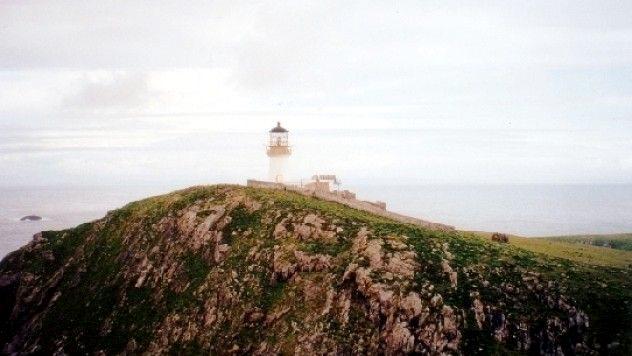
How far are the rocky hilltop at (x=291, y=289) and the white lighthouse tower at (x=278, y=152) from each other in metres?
9.82

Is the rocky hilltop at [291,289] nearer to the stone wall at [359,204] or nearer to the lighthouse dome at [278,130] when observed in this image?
the stone wall at [359,204]

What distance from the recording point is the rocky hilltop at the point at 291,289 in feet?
83.8

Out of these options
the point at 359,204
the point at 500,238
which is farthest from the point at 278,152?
the point at 500,238

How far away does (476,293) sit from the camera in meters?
26.8

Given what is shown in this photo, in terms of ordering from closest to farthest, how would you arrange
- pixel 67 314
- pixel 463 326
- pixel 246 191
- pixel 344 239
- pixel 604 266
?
pixel 463 326
pixel 604 266
pixel 344 239
pixel 67 314
pixel 246 191

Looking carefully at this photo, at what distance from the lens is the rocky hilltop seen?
25.5m

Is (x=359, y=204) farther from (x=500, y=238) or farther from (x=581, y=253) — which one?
(x=581, y=253)

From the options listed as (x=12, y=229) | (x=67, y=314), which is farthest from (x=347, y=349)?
(x=12, y=229)

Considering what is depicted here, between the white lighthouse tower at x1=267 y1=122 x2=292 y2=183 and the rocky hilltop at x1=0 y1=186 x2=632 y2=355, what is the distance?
387 inches

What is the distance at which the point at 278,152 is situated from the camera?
165 ft

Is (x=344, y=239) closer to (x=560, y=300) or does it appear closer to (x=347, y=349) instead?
(x=347, y=349)

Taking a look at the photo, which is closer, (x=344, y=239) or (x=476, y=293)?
(x=476, y=293)

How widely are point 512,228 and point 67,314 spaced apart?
138833mm

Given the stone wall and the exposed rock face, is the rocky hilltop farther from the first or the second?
the exposed rock face
